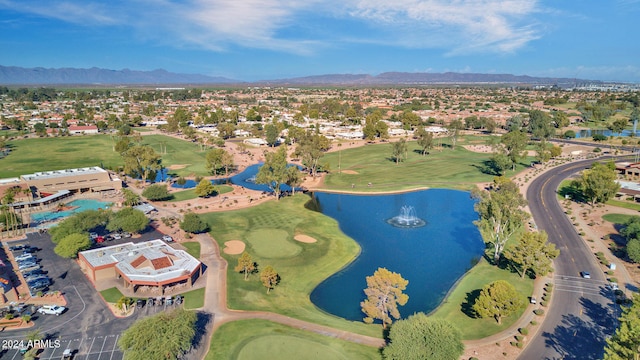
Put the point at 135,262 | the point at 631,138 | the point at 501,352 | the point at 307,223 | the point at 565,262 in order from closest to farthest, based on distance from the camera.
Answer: the point at 501,352 < the point at 135,262 < the point at 565,262 < the point at 307,223 < the point at 631,138

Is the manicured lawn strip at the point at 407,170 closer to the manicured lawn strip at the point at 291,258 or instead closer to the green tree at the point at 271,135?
the manicured lawn strip at the point at 291,258

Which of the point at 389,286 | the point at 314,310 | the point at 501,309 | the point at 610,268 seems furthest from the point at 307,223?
the point at 610,268

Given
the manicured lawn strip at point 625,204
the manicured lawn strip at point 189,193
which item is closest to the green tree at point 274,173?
the manicured lawn strip at point 189,193

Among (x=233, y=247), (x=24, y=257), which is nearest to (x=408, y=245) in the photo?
(x=233, y=247)

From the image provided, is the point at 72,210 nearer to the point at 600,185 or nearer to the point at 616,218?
the point at 616,218

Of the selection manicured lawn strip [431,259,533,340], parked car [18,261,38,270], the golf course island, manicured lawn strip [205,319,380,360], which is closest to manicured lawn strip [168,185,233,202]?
the golf course island

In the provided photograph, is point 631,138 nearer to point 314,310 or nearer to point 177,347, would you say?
point 314,310

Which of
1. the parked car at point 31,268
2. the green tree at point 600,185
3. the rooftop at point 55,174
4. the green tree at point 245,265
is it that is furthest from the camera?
the rooftop at point 55,174
